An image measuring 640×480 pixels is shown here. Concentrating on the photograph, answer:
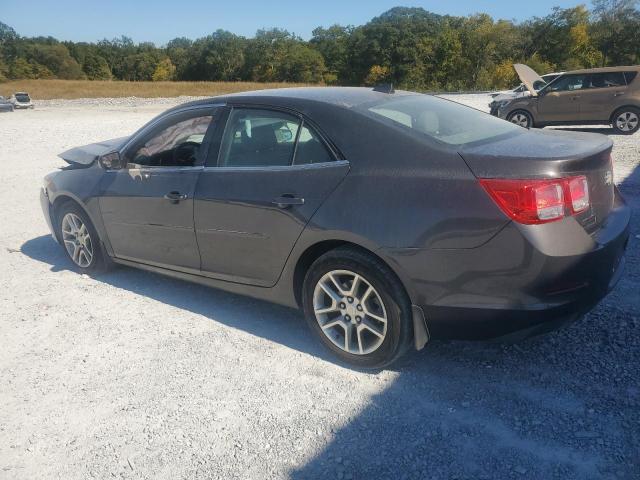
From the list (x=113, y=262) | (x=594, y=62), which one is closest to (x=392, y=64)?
(x=594, y=62)

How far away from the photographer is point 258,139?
3598 mm

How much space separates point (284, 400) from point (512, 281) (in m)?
1.39

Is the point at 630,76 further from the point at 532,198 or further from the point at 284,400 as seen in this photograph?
the point at 284,400

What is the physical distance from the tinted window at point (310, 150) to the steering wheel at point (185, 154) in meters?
0.99

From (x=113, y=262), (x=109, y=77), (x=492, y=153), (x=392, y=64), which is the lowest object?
(x=113, y=262)

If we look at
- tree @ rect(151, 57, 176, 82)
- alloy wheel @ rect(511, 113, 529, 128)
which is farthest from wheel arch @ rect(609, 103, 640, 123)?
tree @ rect(151, 57, 176, 82)

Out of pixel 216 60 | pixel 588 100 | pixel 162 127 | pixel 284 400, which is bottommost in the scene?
pixel 284 400

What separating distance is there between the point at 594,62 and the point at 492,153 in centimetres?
7322

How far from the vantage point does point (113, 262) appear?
15.9 ft

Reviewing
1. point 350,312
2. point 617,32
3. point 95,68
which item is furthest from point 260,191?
point 95,68

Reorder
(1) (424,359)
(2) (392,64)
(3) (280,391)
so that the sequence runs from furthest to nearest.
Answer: (2) (392,64) < (1) (424,359) < (3) (280,391)

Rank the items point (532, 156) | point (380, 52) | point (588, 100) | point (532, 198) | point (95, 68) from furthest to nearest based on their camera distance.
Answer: point (95, 68)
point (380, 52)
point (588, 100)
point (532, 156)
point (532, 198)

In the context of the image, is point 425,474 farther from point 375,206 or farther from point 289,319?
point 289,319

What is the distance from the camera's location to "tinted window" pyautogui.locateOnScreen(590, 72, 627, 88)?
42.8ft
